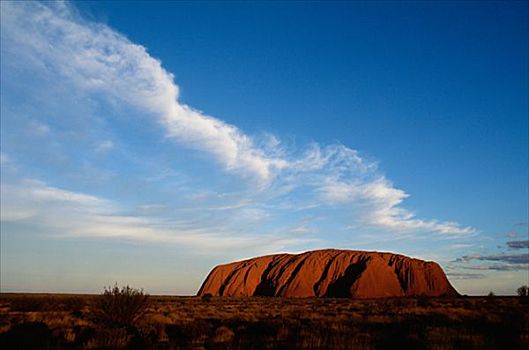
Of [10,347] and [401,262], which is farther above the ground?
[401,262]

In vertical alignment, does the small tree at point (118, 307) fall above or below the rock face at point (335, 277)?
below

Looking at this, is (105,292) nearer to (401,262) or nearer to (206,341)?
(206,341)

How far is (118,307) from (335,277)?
82.0 metres

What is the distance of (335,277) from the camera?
9750 centimetres

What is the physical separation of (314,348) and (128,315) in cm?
1043

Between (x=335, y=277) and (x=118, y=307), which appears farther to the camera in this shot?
(x=335, y=277)

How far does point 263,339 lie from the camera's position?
14438 millimetres

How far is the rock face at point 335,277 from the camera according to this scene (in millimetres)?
90031

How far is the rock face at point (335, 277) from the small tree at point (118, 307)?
7062 centimetres

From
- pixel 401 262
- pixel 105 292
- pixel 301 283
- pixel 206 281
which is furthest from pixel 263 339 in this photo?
pixel 206 281

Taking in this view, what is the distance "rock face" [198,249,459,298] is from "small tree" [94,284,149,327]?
70.6 metres

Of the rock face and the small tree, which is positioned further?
the rock face

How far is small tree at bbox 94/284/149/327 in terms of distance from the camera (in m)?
19.6

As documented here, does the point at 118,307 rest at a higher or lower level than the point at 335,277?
lower
